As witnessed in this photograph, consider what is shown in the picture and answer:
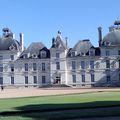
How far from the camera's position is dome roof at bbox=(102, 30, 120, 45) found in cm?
7262

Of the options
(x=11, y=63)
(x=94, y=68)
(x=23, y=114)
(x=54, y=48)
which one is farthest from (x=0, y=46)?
(x=23, y=114)

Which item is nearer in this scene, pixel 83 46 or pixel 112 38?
pixel 112 38

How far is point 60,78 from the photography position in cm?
7394

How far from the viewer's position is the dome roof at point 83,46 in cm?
7400

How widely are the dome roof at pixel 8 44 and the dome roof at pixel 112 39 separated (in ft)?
57.5

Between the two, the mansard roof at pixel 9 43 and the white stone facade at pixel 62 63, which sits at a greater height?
the mansard roof at pixel 9 43

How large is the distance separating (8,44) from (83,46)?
49.8 feet

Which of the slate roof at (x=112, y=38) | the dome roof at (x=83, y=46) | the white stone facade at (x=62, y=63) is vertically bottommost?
the white stone facade at (x=62, y=63)

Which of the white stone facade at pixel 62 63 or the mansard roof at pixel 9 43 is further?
the mansard roof at pixel 9 43

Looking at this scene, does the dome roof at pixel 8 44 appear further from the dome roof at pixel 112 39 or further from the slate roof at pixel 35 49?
the dome roof at pixel 112 39

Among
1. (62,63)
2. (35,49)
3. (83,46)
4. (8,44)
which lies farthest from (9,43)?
(83,46)

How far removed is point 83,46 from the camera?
7444 cm

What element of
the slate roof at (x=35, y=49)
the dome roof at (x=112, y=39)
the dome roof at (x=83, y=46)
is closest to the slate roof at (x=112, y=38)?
the dome roof at (x=112, y=39)

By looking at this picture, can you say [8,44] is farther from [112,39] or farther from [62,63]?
[112,39]
